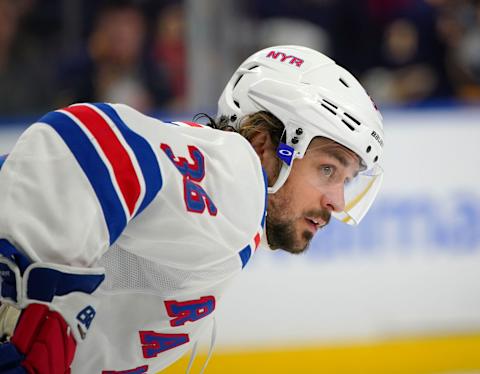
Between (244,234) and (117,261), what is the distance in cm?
26

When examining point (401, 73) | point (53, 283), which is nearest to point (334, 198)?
point (53, 283)

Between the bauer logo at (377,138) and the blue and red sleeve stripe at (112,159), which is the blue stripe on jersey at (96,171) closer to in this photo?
the blue and red sleeve stripe at (112,159)

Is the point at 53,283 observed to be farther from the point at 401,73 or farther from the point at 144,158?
the point at 401,73

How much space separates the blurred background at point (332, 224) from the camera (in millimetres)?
3744

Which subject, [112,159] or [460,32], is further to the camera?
[460,32]

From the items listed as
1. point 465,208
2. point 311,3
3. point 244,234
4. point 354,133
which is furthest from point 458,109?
point 244,234

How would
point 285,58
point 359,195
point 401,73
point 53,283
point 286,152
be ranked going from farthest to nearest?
point 401,73
point 359,195
point 285,58
point 286,152
point 53,283

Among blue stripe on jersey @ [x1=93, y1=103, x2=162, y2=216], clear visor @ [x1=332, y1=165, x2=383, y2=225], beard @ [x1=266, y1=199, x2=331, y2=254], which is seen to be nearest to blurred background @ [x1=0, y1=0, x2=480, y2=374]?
clear visor @ [x1=332, y1=165, x2=383, y2=225]

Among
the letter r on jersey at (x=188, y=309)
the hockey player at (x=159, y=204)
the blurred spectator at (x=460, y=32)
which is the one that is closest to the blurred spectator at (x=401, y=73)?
the blurred spectator at (x=460, y=32)

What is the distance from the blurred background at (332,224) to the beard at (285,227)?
1726 millimetres

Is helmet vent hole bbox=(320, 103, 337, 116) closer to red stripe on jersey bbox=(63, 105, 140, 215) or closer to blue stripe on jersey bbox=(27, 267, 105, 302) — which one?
red stripe on jersey bbox=(63, 105, 140, 215)

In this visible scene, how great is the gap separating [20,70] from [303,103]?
234 cm

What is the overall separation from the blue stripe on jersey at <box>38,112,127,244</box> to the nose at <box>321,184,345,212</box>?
0.69m

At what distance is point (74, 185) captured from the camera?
1.35 meters
